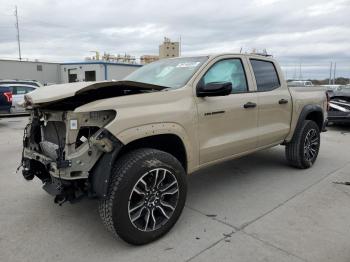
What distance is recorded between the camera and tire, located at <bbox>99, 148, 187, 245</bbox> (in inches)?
123

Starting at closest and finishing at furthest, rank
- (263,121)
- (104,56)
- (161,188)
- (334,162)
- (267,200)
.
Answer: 1. (161,188)
2. (267,200)
3. (263,121)
4. (334,162)
5. (104,56)

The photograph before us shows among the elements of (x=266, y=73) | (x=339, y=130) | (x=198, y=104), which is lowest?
(x=339, y=130)

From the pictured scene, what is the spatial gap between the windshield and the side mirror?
0.70 ft

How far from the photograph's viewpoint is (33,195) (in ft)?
15.5

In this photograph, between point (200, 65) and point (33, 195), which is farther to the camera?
point (33, 195)

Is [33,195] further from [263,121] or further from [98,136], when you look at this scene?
[263,121]

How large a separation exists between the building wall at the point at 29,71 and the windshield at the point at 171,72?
28.8 metres

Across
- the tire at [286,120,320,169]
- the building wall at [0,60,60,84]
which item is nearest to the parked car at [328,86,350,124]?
the tire at [286,120,320,169]

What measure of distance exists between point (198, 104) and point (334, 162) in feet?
12.7

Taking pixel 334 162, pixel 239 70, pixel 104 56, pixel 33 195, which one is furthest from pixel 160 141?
pixel 104 56

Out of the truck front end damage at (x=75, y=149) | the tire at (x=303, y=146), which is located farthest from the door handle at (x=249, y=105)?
the truck front end damage at (x=75, y=149)

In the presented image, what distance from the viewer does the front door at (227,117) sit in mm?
3994

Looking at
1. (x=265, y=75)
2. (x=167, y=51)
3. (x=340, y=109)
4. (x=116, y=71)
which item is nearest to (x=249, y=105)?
(x=265, y=75)

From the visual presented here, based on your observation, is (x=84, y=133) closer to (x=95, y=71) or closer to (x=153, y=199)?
(x=153, y=199)
